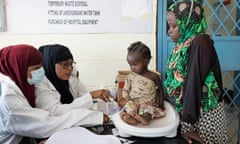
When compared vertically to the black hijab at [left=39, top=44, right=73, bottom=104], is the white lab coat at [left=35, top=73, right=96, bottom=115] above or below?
below

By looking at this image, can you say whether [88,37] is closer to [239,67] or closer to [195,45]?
[195,45]

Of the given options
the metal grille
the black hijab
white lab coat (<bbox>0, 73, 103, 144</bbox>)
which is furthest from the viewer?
the metal grille

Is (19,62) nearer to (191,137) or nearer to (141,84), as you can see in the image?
(141,84)

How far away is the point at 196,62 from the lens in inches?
51.1

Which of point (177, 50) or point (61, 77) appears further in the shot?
point (61, 77)

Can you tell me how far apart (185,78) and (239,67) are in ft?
3.41

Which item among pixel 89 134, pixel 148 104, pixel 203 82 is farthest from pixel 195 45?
pixel 89 134

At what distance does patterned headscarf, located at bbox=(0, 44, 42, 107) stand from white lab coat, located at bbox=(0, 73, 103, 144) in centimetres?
5

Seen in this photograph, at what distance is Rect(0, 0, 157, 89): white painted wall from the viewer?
2.23 metres

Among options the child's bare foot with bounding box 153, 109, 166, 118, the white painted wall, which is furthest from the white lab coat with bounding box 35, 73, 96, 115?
the white painted wall

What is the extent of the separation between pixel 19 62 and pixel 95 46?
0.96 meters

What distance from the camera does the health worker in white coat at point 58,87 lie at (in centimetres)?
152

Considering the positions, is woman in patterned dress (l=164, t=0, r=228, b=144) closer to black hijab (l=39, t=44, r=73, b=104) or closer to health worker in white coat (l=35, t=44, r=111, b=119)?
health worker in white coat (l=35, t=44, r=111, b=119)

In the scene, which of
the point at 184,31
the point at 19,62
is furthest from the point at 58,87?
the point at 184,31
